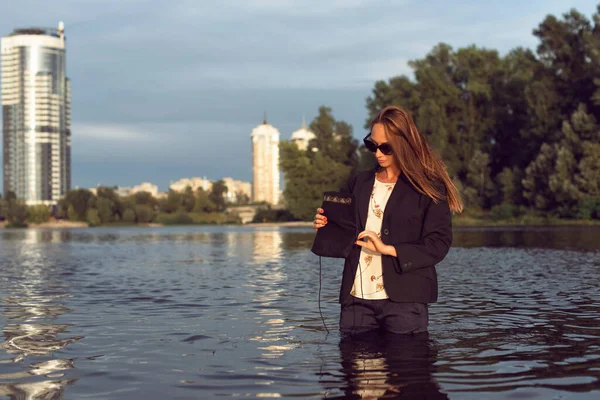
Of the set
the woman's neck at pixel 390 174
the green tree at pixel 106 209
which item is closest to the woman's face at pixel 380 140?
the woman's neck at pixel 390 174

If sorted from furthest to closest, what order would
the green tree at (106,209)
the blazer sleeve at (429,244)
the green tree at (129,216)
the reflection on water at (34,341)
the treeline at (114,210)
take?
the green tree at (106,209), the green tree at (129,216), the treeline at (114,210), the reflection on water at (34,341), the blazer sleeve at (429,244)

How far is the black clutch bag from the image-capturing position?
5590 mm

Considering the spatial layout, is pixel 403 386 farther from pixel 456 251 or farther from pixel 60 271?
pixel 456 251

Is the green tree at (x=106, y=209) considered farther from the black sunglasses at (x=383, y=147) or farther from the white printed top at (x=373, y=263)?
the black sunglasses at (x=383, y=147)

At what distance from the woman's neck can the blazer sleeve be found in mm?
364

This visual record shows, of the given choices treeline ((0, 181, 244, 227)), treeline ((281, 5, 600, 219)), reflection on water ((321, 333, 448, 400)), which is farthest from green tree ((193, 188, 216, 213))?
reflection on water ((321, 333, 448, 400))

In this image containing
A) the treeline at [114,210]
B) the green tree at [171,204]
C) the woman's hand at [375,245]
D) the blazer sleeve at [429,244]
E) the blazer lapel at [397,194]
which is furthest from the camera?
the green tree at [171,204]

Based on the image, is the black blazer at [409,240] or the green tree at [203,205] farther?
the green tree at [203,205]

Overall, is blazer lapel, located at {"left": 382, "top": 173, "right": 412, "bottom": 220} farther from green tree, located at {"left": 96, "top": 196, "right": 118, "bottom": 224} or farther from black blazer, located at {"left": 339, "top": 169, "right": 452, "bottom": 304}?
green tree, located at {"left": 96, "top": 196, "right": 118, "bottom": 224}

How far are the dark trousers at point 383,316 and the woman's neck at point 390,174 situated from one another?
885 millimetres

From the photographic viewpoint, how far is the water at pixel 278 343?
5719 millimetres

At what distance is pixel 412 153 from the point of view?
5.64 m

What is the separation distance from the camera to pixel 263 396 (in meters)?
5.43

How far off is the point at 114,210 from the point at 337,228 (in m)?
152
